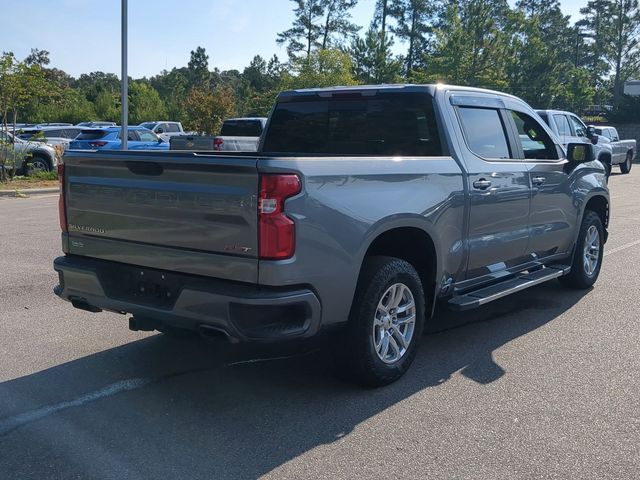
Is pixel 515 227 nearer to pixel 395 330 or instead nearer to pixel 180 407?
pixel 395 330

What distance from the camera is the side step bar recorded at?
17.0ft

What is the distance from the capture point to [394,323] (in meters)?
4.70

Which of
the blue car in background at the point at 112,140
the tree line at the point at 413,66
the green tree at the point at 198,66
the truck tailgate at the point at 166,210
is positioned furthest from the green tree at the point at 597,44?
the truck tailgate at the point at 166,210

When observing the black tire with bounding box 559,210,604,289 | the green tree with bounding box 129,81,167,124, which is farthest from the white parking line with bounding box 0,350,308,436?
the green tree with bounding box 129,81,167,124

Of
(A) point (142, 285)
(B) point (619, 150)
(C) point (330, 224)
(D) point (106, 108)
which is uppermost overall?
(D) point (106, 108)

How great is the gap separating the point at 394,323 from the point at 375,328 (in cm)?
21

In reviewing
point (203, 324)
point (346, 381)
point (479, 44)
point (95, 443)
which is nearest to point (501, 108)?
point (346, 381)

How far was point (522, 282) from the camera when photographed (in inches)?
233

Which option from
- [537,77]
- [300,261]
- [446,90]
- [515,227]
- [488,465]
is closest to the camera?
[488,465]

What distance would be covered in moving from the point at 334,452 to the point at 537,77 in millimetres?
50615

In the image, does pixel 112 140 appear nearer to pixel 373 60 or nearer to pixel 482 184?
pixel 482 184

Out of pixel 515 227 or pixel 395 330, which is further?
pixel 515 227

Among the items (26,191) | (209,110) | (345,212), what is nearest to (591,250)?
(345,212)

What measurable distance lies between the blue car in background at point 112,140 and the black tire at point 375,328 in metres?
17.3
